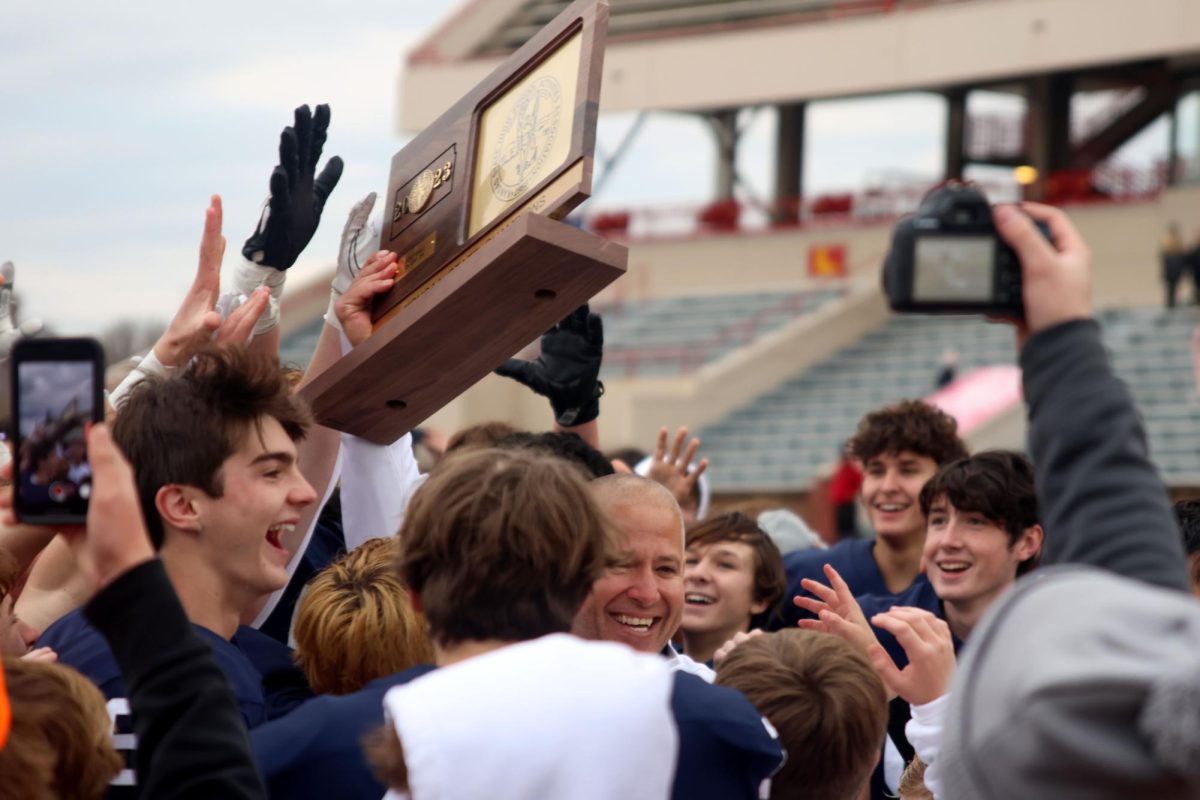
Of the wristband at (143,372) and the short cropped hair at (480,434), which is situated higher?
the wristband at (143,372)

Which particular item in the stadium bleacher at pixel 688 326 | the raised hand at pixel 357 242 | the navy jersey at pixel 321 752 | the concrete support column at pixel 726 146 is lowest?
the navy jersey at pixel 321 752

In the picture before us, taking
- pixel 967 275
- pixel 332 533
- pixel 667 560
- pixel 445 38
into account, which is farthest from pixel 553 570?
pixel 445 38

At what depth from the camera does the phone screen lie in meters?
2.21

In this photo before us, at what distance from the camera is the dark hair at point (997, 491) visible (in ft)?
15.5

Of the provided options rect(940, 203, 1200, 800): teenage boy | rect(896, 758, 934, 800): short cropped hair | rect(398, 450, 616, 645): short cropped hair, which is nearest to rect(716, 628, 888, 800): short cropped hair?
rect(896, 758, 934, 800): short cropped hair

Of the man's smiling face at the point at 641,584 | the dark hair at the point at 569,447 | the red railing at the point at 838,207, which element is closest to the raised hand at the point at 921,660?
the man's smiling face at the point at 641,584

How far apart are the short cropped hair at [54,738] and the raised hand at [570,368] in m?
2.11

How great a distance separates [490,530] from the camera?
2.29 m

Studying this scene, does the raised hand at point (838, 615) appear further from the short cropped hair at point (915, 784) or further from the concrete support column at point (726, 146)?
the concrete support column at point (726, 146)

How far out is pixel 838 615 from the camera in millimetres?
3586

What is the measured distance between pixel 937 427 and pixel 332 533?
7.81 ft

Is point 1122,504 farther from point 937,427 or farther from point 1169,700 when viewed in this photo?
point 937,427

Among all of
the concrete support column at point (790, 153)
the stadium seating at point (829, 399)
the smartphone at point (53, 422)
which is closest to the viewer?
the smartphone at point (53, 422)

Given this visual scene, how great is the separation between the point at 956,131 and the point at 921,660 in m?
28.3
